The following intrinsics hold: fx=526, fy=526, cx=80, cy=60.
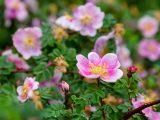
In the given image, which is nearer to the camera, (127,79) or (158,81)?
(127,79)

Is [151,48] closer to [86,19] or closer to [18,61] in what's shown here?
[86,19]

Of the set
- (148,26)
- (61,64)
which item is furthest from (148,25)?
(61,64)

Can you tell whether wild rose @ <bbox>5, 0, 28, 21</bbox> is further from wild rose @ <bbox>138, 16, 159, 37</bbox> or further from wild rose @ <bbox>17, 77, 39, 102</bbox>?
wild rose @ <bbox>17, 77, 39, 102</bbox>

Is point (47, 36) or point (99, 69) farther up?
point (47, 36)

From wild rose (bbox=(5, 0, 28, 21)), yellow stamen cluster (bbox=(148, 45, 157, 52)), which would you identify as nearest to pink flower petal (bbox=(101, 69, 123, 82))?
wild rose (bbox=(5, 0, 28, 21))

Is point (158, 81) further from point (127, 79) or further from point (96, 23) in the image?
point (127, 79)

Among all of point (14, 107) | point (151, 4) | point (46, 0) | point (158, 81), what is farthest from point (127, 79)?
point (151, 4)
